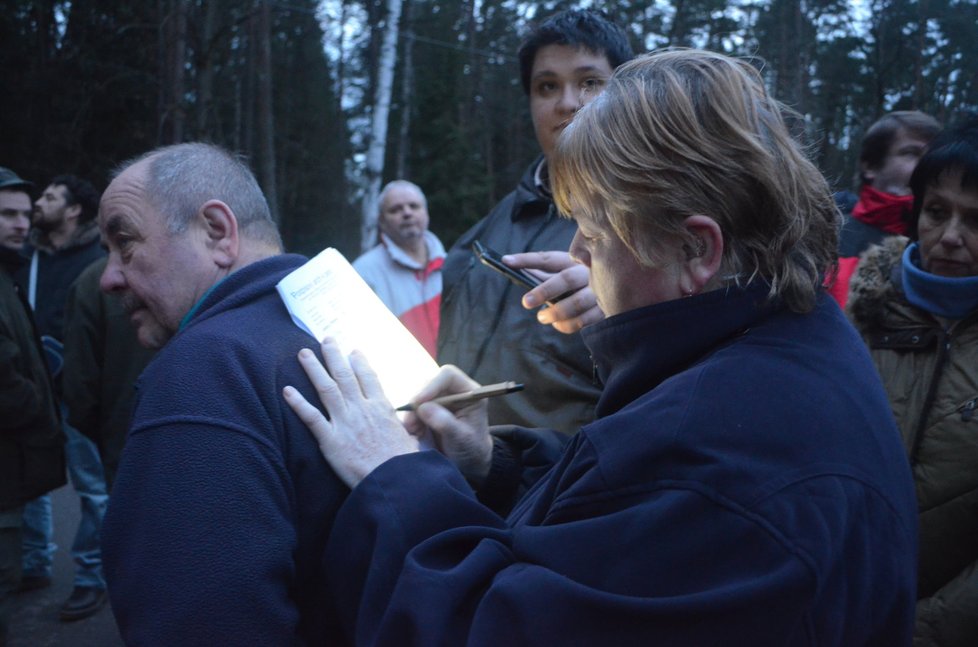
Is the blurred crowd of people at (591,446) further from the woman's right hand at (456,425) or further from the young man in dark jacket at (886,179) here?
the young man in dark jacket at (886,179)

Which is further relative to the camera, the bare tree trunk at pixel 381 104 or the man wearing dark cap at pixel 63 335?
the bare tree trunk at pixel 381 104

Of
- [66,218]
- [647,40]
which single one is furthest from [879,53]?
[66,218]

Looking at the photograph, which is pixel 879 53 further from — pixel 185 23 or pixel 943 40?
pixel 185 23

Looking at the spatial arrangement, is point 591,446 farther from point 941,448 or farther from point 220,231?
point 941,448

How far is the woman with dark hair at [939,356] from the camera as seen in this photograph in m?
2.16

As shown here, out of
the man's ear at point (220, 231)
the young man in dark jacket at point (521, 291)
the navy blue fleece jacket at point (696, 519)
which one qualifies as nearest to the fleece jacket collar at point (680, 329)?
the navy blue fleece jacket at point (696, 519)

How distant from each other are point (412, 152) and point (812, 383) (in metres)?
28.5

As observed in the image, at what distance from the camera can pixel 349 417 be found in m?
1.48

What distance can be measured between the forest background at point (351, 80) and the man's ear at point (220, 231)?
3.63 feet

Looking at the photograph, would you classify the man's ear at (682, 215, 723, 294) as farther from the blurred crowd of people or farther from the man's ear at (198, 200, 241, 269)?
the man's ear at (198, 200, 241, 269)

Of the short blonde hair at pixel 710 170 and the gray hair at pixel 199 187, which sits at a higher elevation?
the short blonde hair at pixel 710 170

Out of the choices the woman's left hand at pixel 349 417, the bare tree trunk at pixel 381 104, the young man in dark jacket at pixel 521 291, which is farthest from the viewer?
the bare tree trunk at pixel 381 104

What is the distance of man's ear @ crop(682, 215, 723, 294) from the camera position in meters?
1.25

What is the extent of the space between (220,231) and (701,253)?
3.30 ft
